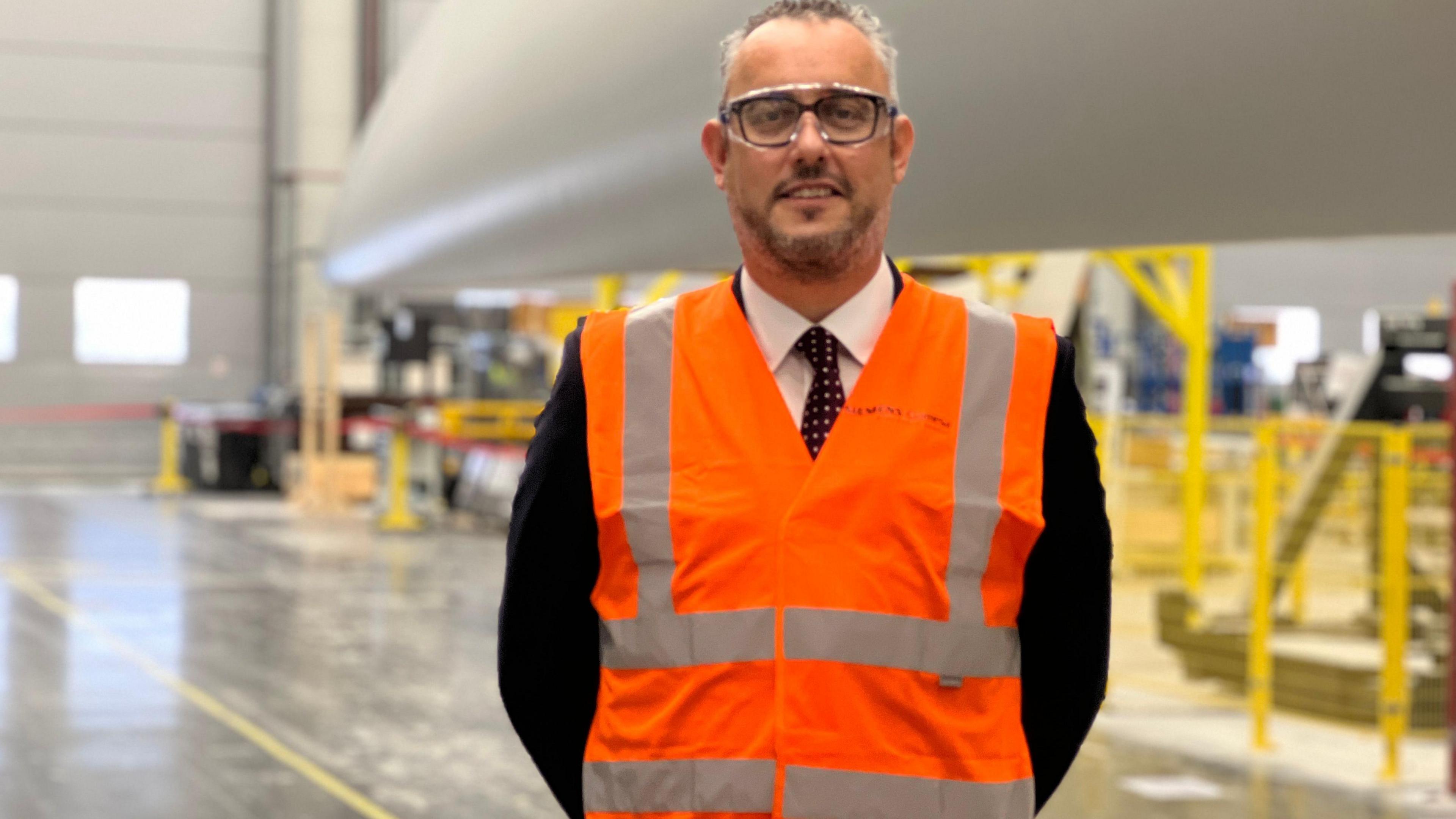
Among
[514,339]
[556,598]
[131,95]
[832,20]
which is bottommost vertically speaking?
[556,598]

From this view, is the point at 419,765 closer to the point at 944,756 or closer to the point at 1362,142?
the point at 944,756

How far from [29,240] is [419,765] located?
17.8m

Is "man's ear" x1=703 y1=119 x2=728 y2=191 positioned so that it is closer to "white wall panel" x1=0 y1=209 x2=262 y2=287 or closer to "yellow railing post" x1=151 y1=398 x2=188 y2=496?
"yellow railing post" x1=151 y1=398 x2=188 y2=496

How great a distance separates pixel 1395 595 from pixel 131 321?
757 inches

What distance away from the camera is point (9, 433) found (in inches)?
857

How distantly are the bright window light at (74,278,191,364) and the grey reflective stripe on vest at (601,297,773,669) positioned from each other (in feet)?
72.9

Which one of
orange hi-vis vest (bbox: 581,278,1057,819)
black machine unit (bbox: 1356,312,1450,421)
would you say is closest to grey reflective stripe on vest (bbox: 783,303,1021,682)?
orange hi-vis vest (bbox: 581,278,1057,819)

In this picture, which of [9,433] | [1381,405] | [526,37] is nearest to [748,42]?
[526,37]

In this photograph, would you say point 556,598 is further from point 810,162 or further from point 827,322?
point 810,162

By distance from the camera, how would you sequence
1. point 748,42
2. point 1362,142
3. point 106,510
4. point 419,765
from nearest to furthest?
point 1362,142, point 748,42, point 419,765, point 106,510

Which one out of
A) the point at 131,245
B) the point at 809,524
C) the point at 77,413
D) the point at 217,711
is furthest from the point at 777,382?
the point at 131,245

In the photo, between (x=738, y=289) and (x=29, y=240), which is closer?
(x=738, y=289)

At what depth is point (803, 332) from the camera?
1648 mm

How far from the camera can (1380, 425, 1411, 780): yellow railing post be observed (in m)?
6.44
